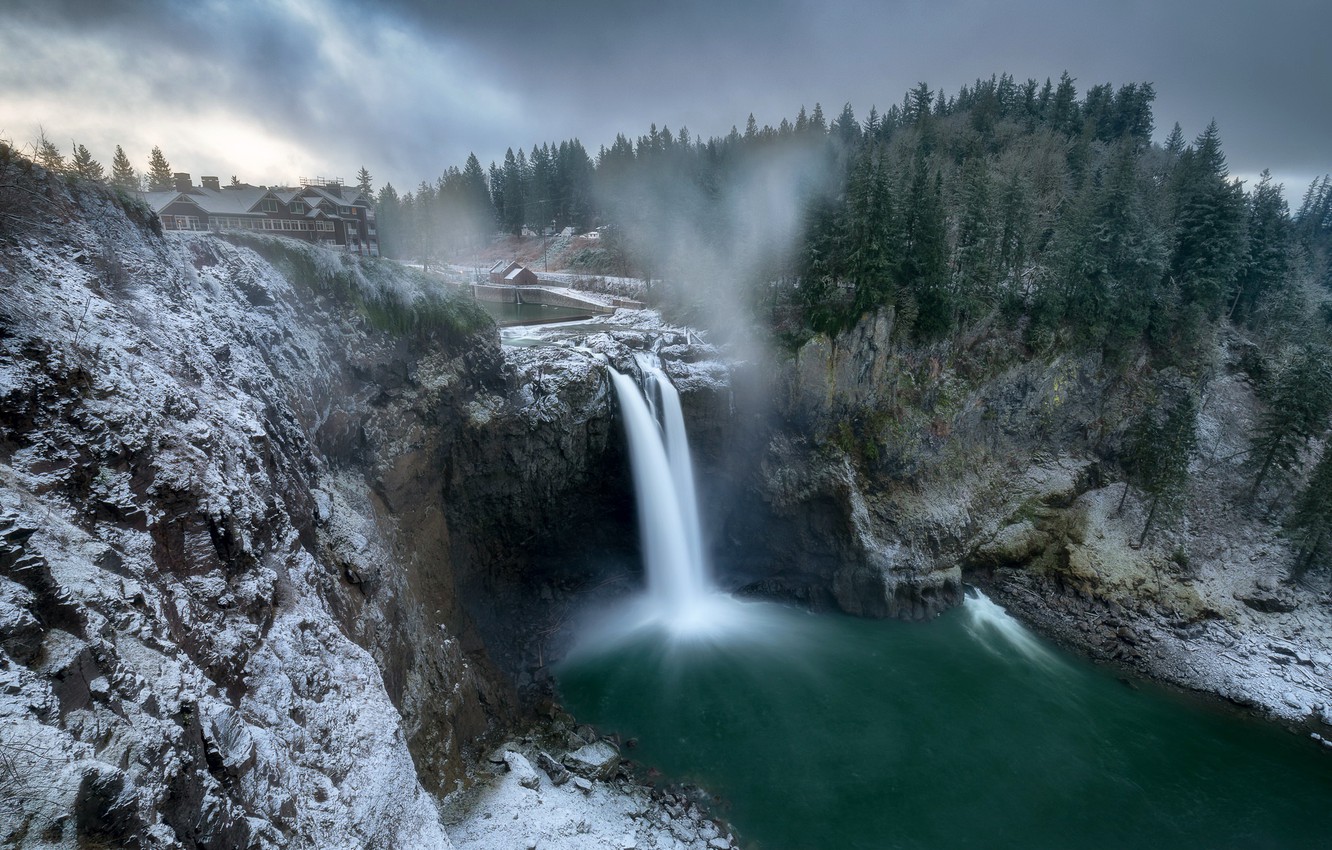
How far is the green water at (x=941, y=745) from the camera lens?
17.0m

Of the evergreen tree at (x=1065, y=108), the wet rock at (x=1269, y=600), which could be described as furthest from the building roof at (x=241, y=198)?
the evergreen tree at (x=1065, y=108)

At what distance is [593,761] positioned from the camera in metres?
17.0

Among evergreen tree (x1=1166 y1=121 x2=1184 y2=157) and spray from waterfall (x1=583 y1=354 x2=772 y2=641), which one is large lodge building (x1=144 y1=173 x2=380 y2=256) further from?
evergreen tree (x1=1166 y1=121 x2=1184 y2=157)

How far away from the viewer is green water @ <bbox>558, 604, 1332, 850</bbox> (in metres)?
17.0

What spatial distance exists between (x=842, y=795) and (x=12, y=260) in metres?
23.2

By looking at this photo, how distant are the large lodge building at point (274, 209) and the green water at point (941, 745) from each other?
74.6 feet

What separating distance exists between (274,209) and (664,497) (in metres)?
23.8

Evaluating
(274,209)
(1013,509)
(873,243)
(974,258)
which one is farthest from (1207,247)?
(274,209)

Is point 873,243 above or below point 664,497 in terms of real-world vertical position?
above

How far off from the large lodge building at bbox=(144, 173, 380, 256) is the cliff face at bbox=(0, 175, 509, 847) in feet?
39.3

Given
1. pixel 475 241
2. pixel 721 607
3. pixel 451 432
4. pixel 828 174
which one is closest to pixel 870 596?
pixel 721 607

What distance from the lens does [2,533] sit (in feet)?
20.6

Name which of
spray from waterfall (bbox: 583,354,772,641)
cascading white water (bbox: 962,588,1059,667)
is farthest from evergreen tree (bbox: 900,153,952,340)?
spray from waterfall (bbox: 583,354,772,641)

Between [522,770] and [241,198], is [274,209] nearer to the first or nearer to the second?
[241,198]
